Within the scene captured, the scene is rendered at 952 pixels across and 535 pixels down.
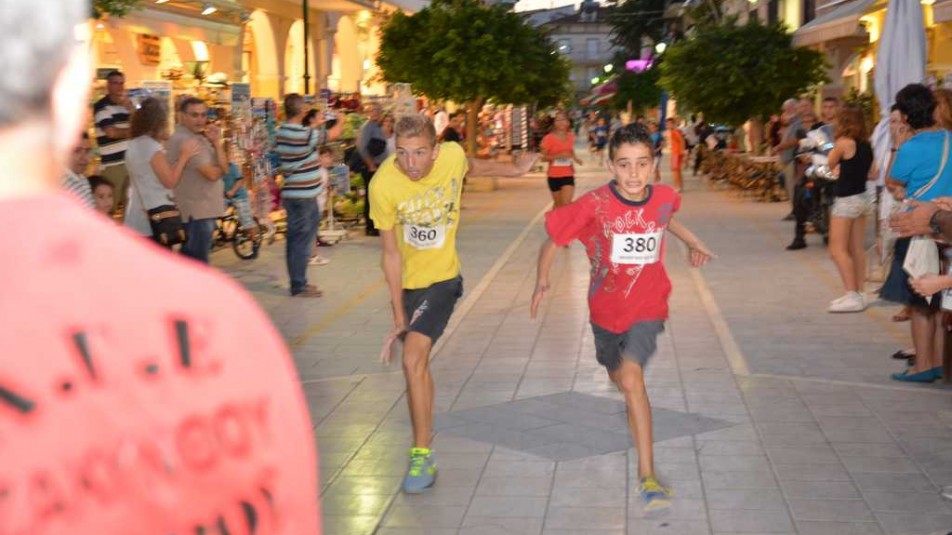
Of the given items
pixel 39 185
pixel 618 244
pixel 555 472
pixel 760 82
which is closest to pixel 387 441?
pixel 555 472

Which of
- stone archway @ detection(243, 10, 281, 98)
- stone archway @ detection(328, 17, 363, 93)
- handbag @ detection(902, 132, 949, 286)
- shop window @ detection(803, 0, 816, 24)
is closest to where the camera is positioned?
handbag @ detection(902, 132, 949, 286)

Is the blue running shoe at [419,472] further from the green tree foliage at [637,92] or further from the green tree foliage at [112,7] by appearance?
the green tree foliage at [637,92]

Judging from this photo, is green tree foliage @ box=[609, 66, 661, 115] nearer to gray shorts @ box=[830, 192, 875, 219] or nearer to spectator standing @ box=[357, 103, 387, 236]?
spectator standing @ box=[357, 103, 387, 236]

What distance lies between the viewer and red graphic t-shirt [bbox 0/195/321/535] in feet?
4.35

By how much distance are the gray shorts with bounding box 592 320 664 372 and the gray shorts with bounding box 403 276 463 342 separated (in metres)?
0.76

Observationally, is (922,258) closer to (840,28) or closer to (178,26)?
(178,26)

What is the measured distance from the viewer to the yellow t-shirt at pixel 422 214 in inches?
244

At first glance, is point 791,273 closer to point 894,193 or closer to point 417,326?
point 894,193

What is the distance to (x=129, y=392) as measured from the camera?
1.40m

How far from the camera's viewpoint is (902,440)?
22.9 feet

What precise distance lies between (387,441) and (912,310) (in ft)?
11.6

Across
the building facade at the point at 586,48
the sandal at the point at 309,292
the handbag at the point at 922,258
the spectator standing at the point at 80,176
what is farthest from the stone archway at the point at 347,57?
the building facade at the point at 586,48

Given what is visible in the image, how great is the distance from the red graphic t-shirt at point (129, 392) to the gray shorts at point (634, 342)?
436cm

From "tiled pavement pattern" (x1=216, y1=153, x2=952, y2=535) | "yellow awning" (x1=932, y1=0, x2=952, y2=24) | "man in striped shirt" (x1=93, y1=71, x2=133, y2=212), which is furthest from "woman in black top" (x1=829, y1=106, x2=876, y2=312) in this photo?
"man in striped shirt" (x1=93, y1=71, x2=133, y2=212)
